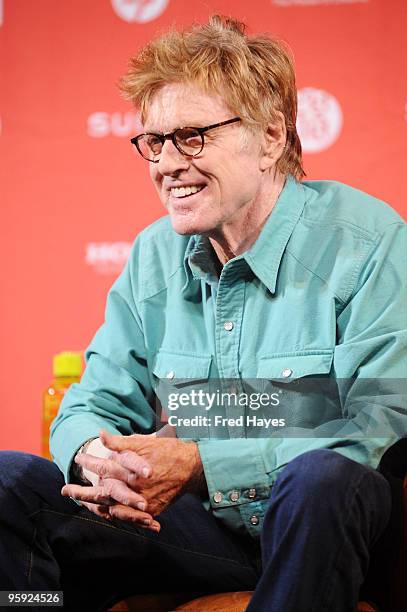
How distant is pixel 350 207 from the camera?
152cm

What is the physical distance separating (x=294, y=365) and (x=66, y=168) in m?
1.05

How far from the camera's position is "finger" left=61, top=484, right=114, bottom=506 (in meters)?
1.32

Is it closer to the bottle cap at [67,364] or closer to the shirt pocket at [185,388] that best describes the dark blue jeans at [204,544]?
the shirt pocket at [185,388]

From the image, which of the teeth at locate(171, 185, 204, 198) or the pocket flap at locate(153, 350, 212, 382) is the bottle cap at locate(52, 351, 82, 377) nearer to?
the pocket flap at locate(153, 350, 212, 382)

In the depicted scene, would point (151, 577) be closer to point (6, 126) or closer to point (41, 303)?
point (41, 303)

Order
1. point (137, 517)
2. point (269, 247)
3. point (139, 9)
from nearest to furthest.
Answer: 1. point (137, 517)
2. point (269, 247)
3. point (139, 9)

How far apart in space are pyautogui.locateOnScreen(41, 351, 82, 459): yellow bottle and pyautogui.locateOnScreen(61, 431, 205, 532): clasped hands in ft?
2.92

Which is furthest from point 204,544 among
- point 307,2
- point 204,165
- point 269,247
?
point 307,2

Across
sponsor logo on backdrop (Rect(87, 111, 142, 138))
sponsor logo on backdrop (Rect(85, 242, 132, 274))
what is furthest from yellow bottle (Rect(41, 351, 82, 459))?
sponsor logo on backdrop (Rect(87, 111, 142, 138))

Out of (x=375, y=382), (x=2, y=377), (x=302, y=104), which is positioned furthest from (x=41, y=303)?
(x=375, y=382)

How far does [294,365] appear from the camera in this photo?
1440mm

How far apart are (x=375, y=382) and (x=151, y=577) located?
0.46m

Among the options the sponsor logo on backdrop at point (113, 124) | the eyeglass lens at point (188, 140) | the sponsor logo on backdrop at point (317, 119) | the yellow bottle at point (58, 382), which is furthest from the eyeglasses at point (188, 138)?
the yellow bottle at point (58, 382)

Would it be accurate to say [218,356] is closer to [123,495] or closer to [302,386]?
[302,386]
